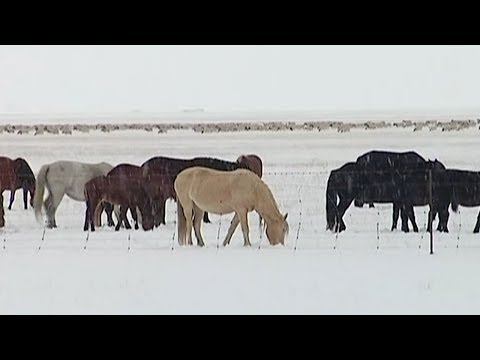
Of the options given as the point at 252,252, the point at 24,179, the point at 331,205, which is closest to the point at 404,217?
the point at 331,205

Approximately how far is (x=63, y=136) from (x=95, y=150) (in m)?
0.23

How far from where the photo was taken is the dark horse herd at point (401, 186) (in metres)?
7.70

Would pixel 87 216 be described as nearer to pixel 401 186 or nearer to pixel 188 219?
pixel 188 219

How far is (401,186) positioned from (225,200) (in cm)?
115

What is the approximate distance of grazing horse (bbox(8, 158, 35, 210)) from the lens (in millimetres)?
7766

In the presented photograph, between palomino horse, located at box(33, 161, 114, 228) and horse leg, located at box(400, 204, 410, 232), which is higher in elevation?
palomino horse, located at box(33, 161, 114, 228)

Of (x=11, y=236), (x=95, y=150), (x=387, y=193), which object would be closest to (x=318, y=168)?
(x=387, y=193)

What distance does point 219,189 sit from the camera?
7762 mm

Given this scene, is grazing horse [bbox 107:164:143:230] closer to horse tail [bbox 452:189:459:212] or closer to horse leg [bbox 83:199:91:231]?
horse leg [bbox 83:199:91:231]

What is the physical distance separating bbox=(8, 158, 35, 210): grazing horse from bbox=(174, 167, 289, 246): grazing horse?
93cm

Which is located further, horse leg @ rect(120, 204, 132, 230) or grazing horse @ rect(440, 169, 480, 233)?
horse leg @ rect(120, 204, 132, 230)

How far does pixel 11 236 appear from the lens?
7812 mm

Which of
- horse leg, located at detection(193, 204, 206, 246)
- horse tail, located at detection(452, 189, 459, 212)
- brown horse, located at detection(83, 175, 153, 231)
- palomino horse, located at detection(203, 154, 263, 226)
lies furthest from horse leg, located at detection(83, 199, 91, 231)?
horse tail, located at detection(452, 189, 459, 212)
